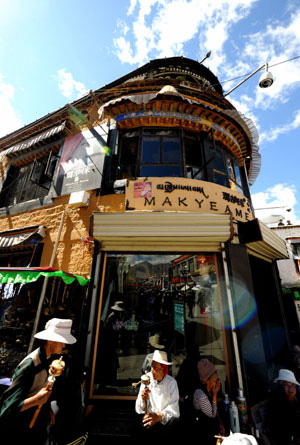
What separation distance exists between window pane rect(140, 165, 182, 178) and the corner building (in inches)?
1.4

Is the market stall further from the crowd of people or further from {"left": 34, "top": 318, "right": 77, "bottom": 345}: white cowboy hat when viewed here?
the crowd of people

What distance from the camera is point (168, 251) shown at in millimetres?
5027

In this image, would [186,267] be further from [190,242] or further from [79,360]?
[79,360]

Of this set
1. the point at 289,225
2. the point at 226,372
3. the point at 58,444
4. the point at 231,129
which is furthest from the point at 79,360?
the point at 289,225

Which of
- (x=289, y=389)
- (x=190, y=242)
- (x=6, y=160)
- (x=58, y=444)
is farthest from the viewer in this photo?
(x=6, y=160)

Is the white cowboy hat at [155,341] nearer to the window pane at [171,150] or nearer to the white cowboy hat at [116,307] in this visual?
the white cowboy hat at [116,307]

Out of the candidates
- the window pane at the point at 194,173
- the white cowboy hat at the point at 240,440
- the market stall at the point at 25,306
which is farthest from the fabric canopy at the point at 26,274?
the window pane at the point at 194,173

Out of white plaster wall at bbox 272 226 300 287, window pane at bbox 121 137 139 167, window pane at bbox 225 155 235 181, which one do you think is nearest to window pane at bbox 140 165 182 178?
window pane at bbox 121 137 139 167

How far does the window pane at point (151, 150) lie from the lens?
652 centimetres

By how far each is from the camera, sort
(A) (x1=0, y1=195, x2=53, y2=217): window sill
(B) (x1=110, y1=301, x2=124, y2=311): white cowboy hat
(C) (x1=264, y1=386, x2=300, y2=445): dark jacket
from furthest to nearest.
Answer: (A) (x1=0, y1=195, x2=53, y2=217): window sill
(B) (x1=110, y1=301, x2=124, y2=311): white cowboy hat
(C) (x1=264, y1=386, x2=300, y2=445): dark jacket

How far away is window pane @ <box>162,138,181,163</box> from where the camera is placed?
656 cm

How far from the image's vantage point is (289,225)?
19172mm

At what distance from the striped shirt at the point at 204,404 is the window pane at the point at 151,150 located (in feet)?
20.3

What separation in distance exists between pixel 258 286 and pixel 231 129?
646cm
